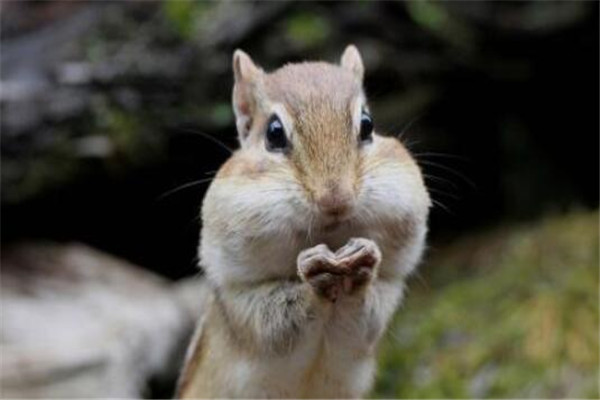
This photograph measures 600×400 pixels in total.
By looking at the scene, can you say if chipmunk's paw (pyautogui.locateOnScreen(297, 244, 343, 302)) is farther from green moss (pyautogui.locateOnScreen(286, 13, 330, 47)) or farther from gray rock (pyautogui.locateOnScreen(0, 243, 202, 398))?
green moss (pyautogui.locateOnScreen(286, 13, 330, 47))

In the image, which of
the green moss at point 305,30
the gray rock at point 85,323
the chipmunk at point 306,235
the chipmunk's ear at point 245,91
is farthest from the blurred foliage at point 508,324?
the chipmunk's ear at point 245,91

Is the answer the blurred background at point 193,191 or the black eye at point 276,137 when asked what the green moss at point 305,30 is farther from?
the black eye at point 276,137

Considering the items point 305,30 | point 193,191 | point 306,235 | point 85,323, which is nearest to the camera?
point 306,235

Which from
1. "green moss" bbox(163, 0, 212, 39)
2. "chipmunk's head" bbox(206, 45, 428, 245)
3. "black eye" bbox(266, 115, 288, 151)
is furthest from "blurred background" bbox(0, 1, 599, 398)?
"black eye" bbox(266, 115, 288, 151)

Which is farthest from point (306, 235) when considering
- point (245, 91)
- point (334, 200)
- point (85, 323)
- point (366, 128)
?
point (85, 323)

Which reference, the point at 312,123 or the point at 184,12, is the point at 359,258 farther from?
the point at 184,12

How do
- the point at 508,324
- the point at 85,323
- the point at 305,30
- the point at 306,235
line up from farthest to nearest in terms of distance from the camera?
the point at 305,30, the point at 508,324, the point at 85,323, the point at 306,235

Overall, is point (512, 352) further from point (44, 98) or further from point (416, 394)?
point (44, 98)
